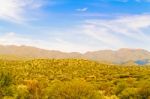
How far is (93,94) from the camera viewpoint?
7912cm

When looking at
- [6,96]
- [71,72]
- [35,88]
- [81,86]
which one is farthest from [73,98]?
[71,72]

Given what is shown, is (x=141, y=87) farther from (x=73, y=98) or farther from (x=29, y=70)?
(x=29, y=70)

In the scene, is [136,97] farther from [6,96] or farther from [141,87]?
[6,96]

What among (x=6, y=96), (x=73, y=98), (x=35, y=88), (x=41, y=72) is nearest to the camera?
(x=73, y=98)

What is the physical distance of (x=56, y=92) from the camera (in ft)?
264

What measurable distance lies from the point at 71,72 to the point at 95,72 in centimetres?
1576

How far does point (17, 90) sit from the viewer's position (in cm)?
9850

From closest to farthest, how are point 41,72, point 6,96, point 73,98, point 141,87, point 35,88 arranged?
point 73,98 < point 6,96 < point 141,87 < point 35,88 < point 41,72

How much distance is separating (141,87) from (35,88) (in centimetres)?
3409

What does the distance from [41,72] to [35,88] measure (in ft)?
267

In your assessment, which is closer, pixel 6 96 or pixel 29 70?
pixel 6 96

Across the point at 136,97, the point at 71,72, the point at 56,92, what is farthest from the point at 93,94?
the point at 71,72

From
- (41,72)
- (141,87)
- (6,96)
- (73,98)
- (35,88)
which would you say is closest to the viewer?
(73,98)

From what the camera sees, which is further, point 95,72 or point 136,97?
point 95,72
